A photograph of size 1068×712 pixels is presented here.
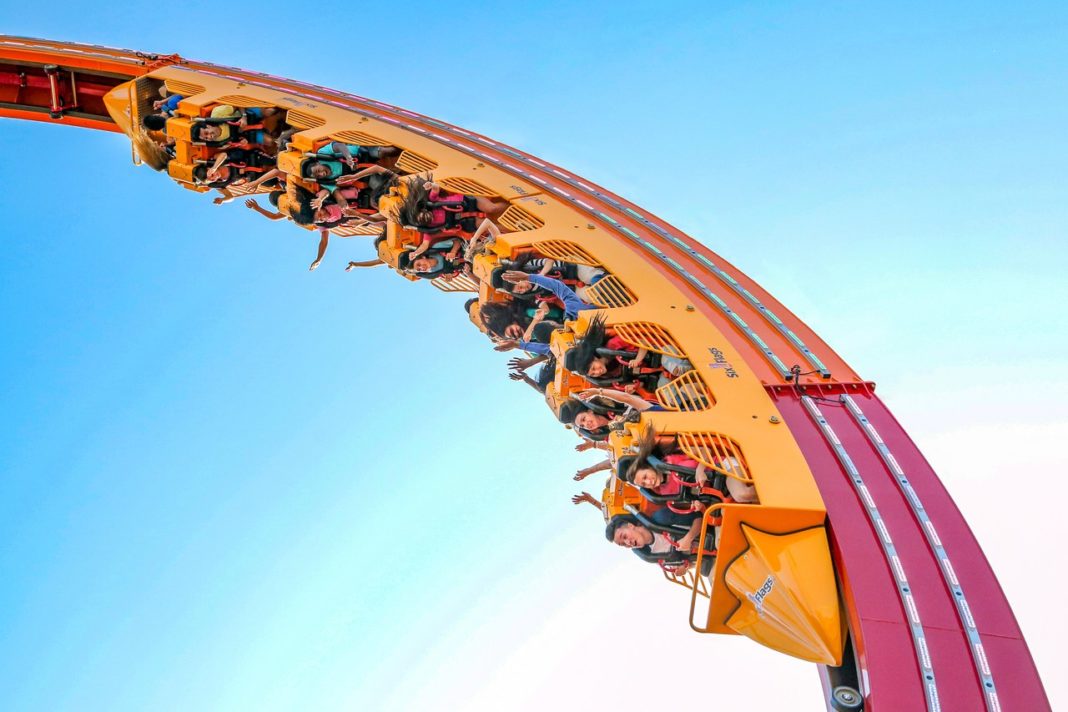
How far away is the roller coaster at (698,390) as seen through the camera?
5.53m

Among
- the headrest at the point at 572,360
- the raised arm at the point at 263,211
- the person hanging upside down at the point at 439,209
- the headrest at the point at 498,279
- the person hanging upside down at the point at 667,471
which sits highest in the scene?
the raised arm at the point at 263,211

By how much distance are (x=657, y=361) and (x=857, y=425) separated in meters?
1.76

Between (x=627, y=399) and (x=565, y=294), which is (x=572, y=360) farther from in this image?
(x=565, y=294)

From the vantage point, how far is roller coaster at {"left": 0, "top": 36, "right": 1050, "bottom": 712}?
5.53 metres

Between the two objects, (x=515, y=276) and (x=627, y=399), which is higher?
(x=515, y=276)

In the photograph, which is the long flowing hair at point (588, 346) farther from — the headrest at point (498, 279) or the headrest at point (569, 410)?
the headrest at point (498, 279)

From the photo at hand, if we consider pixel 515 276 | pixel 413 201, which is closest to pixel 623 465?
pixel 515 276

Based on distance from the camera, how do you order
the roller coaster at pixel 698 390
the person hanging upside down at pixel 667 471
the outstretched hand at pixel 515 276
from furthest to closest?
the outstretched hand at pixel 515 276 < the person hanging upside down at pixel 667 471 < the roller coaster at pixel 698 390

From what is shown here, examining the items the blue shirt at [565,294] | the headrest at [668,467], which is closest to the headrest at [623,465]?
the headrest at [668,467]

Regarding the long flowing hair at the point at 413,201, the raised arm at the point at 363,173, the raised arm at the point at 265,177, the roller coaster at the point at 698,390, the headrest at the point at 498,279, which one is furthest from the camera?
the raised arm at the point at 265,177

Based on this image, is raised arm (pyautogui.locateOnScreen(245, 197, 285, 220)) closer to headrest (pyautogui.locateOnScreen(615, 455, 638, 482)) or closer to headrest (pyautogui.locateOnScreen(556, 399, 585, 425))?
headrest (pyautogui.locateOnScreen(556, 399, 585, 425))

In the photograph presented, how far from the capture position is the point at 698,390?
7.39m

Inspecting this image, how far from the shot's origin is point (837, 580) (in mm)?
5836

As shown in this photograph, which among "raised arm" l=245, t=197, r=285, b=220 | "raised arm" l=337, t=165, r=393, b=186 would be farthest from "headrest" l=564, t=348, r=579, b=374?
"raised arm" l=245, t=197, r=285, b=220
